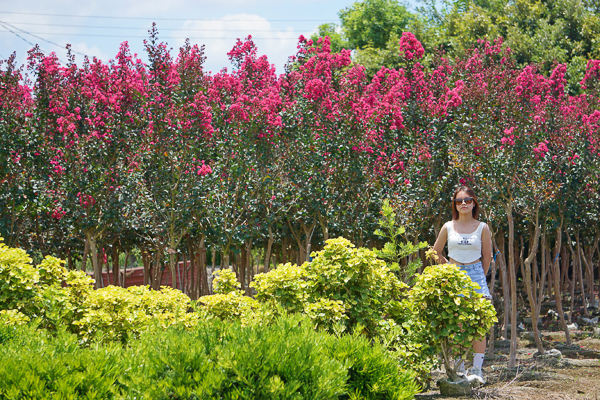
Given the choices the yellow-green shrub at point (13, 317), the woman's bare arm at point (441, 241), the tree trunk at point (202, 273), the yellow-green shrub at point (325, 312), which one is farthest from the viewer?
the tree trunk at point (202, 273)

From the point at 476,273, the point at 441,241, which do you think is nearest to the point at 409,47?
the point at 441,241

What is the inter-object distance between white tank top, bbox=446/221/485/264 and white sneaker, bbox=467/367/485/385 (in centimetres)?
96

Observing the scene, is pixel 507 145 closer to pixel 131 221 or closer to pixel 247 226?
pixel 247 226

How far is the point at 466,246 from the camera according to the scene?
16.5ft

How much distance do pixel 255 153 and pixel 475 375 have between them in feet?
15.9

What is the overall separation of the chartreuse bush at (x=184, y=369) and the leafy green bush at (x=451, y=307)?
3.95 feet

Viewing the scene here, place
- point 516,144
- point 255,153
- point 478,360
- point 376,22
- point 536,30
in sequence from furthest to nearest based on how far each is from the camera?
point 376,22
point 536,30
point 255,153
point 516,144
point 478,360

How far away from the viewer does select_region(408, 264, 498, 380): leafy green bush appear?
13.4 ft

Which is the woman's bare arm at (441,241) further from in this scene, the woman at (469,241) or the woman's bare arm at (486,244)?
the woman's bare arm at (486,244)

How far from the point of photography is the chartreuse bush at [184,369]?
2.68 metres

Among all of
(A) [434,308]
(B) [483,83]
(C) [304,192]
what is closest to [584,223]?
(B) [483,83]

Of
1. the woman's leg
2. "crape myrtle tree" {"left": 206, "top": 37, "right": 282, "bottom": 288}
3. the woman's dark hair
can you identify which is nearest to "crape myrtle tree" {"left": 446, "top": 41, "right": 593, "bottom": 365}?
the woman's dark hair

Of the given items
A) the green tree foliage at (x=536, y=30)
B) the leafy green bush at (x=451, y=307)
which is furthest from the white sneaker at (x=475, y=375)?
the green tree foliage at (x=536, y=30)

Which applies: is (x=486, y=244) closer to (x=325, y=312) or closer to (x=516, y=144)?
(x=325, y=312)
